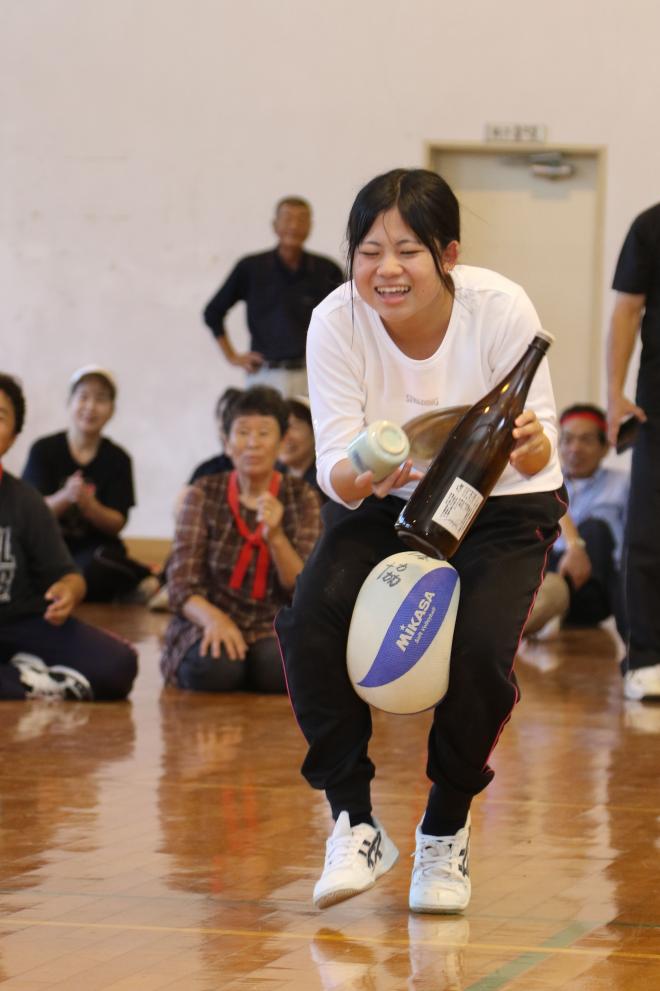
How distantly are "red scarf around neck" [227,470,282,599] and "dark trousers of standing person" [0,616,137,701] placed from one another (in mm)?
525

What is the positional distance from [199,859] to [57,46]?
8.40m

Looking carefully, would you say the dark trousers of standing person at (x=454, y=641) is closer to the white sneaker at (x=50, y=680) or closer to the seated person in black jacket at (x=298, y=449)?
the white sneaker at (x=50, y=680)

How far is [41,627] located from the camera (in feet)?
16.4

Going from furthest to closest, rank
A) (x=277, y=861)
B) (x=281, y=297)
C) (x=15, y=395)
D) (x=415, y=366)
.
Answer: (x=281, y=297), (x=15, y=395), (x=277, y=861), (x=415, y=366)

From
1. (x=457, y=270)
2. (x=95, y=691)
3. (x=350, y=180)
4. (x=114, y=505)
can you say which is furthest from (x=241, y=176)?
(x=457, y=270)

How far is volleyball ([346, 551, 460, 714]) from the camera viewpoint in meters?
2.62

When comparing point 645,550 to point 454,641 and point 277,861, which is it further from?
point 454,641

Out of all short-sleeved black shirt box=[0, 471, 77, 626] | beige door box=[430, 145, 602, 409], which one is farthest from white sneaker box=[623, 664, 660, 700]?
beige door box=[430, 145, 602, 409]

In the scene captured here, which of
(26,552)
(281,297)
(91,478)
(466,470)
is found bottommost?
(26,552)

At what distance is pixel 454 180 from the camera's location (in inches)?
400

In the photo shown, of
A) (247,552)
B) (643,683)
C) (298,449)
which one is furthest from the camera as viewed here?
(298,449)

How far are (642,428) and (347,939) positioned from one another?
2.97 m

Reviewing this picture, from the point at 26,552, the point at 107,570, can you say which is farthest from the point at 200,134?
the point at 26,552

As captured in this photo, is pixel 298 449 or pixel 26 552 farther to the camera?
pixel 298 449
